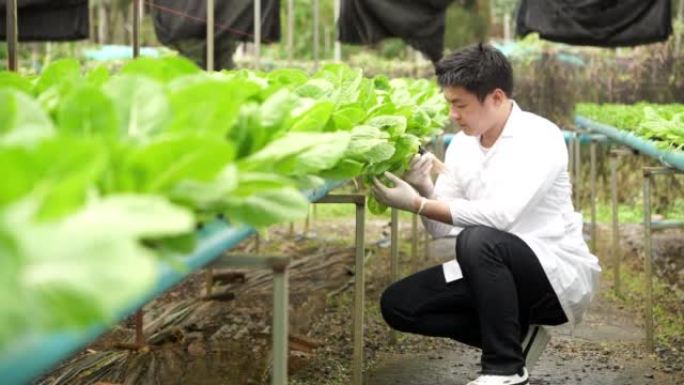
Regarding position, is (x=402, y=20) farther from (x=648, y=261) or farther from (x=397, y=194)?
(x=397, y=194)

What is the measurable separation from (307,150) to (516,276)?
198 centimetres

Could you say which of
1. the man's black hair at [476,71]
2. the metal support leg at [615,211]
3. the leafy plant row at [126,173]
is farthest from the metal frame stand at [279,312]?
the metal support leg at [615,211]

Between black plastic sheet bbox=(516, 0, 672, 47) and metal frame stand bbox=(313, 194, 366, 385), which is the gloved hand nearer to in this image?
metal frame stand bbox=(313, 194, 366, 385)

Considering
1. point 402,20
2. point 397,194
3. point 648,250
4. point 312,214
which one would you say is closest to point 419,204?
point 397,194

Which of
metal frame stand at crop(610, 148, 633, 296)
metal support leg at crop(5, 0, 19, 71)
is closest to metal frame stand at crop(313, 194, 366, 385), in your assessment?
metal support leg at crop(5, 0, 19, 71)

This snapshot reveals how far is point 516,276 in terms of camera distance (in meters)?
3.73

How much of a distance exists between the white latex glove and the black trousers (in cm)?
25

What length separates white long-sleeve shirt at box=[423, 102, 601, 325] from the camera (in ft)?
12.0

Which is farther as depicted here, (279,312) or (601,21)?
(601,21)

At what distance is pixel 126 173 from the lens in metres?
1.31

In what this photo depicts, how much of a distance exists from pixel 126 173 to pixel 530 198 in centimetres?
248

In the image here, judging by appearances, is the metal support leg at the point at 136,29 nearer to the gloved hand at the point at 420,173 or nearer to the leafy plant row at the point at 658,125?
the gloved hand at the point at 420,173

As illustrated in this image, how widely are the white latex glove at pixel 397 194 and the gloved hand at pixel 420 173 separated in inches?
11.2

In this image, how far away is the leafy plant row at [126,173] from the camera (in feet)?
3.19
